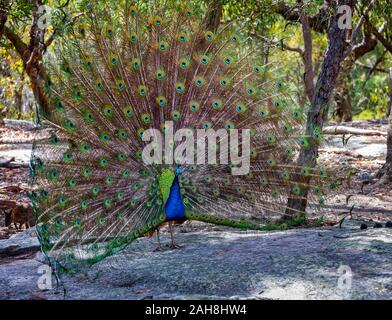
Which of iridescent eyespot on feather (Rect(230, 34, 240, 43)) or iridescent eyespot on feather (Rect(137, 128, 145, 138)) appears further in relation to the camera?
iridescent eyespot on feather (Rect(230, 34, 240, 43))

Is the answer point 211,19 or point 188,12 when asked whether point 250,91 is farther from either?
point 211,19

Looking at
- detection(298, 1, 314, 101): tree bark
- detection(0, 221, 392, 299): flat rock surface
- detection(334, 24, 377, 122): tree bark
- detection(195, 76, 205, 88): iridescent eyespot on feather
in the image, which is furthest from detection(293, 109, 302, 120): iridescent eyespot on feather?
detection(334, 24, 377, 122): tree bark

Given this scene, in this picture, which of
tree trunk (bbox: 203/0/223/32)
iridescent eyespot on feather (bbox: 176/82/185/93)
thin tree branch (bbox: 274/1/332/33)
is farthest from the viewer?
thin tree branch (bbox: 274/1/332/33)

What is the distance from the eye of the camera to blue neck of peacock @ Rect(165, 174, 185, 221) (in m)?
6.39

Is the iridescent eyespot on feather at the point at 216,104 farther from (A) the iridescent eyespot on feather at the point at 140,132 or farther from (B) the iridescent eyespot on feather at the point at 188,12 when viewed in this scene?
(B) the iridescent eyespot on feather at the point at 188,12

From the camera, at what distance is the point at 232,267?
580 cm

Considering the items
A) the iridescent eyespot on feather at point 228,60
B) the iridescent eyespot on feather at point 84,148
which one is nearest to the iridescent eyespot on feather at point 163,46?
the iridescent eyespot on feather at point 228,60

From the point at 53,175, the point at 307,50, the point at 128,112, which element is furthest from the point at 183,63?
the point at 307,50

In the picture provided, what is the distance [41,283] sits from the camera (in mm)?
5613

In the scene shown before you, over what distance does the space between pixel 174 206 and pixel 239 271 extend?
3.54 ft

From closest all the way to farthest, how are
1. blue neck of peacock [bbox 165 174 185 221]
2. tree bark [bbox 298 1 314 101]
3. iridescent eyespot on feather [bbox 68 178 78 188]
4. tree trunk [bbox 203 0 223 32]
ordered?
1. iridescent eyespot on feather [bbox 68 178 78 188]
2. blue neck of peacock [bbox 165 174 185 221]
3. tree trunk [bbox 203 0 223 32]
4. tree bark [bbox 298 1 314 101]

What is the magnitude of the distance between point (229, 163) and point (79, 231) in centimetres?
172

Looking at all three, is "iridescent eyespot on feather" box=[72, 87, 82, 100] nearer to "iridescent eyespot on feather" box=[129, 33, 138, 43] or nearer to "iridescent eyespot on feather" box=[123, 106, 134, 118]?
"iridescent eyespot on feather" box=[123, 106, 134, 118]

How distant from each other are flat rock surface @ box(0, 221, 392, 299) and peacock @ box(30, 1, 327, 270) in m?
0.36
